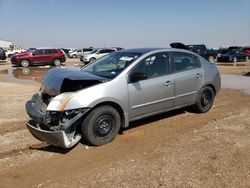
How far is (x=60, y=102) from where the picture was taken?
4648 millimetres

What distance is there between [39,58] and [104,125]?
74.5ft

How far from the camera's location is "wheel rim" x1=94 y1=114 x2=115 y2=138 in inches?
199

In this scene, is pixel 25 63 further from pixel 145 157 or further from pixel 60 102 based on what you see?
pixel 145 157

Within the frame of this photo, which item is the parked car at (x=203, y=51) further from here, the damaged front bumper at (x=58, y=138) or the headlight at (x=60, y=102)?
the damaged front bumper at (x=58, y=138)

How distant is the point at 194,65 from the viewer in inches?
271

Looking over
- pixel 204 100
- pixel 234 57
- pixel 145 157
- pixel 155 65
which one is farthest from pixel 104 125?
pixel 234 57

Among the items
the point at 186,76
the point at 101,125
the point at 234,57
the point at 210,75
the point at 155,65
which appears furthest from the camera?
the point at 234,57

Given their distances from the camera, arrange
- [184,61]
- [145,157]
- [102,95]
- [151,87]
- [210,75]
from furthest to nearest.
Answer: [210,75]
[184,61]
[151,87]
[102,95]
[145,157]

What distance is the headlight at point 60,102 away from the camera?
460 centimetres

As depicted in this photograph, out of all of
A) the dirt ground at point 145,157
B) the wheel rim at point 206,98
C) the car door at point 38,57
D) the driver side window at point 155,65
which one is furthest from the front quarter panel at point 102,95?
the car door at point 38,57

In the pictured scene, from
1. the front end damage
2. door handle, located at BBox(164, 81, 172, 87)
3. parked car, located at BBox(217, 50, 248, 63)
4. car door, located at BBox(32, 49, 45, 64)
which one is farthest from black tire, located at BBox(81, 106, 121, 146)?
parked car, located at BBox(217, 50, 248, 63)

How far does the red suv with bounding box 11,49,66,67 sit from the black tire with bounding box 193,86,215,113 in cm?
2150

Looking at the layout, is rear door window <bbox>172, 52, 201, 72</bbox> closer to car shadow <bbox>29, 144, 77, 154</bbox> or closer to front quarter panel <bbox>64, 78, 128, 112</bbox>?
front quarter panel <bbox>64, 78, 128, 112</bbox>

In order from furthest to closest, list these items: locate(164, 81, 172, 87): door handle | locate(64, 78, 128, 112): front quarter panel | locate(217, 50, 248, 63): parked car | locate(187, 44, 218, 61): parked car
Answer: locate(217, 50, 248, 63): parked car
locate(187, 44, 218, 61): parked car
locate(164, 81, 172, 87): door handle
locate(64, 78, 128, 112): front quarter panel
